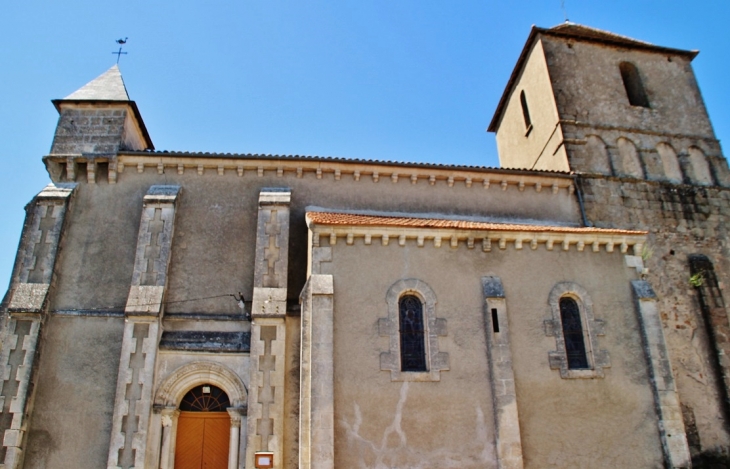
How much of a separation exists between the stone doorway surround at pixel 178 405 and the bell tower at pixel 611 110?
10957 millimetres

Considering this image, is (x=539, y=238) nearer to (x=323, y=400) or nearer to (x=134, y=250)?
(x=323, y=400)

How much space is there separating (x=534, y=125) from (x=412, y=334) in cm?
1045

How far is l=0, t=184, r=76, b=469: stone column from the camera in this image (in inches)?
440

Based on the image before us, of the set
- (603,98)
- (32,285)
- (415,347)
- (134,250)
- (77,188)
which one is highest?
(603,98)

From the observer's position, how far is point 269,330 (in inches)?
470

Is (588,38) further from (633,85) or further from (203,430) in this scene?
(203,430)

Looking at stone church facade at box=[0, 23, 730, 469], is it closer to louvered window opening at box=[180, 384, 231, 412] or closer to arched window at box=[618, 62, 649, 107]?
louvered window opening at box=[180, 384, 231, 412]

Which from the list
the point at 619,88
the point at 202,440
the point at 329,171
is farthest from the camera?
the point at 619,88

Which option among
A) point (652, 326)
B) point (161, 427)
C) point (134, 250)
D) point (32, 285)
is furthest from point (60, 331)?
point (652, 326)

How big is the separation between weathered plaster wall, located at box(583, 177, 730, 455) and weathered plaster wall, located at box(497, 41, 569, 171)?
6.38 feet

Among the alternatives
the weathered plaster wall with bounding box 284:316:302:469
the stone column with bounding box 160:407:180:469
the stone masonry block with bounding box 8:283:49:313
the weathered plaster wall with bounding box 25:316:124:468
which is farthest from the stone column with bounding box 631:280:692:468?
the stone masonry block with bounding box 8:283:49:313

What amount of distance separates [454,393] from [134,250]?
8.04 metres

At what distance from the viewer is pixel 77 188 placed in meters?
13.9

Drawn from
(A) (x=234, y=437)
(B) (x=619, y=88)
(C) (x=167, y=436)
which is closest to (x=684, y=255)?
(B) (x=619, y=88)
